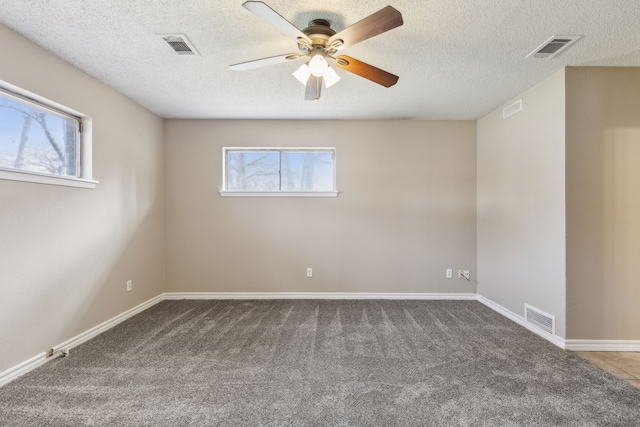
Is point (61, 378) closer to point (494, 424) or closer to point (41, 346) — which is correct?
point (41, 346)

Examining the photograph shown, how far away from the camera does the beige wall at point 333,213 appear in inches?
152

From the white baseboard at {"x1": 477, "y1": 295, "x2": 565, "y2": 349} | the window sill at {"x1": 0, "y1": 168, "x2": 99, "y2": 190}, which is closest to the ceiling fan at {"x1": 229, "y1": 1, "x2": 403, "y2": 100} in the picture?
the window sill at {"x1": 0, "y1": 168, "x2": 99, "y2": 190}

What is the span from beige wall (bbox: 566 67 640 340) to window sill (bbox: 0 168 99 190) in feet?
14.3

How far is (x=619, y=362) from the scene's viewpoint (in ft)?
7.32

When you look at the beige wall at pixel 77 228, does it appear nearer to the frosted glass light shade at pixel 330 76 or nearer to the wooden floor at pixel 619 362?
the frosted glass light shade at pixel 330 76

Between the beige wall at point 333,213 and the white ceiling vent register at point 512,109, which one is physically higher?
the white ceiling vent register at point 512,109

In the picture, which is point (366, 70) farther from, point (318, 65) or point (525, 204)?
point (525, 204)

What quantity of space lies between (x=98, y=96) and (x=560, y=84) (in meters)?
4.39

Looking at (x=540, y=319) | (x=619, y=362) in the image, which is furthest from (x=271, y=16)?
(x=619, y=362)

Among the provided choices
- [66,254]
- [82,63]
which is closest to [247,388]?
[66,254]

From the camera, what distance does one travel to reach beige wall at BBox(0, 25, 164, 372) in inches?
78.7

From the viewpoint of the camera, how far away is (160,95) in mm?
3098

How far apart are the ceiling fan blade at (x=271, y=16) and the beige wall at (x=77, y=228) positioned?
1.92 meters

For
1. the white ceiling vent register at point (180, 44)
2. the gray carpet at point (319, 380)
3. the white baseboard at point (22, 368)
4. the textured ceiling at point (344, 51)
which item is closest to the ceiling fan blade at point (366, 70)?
the textured ceiling at point (344, 51)
